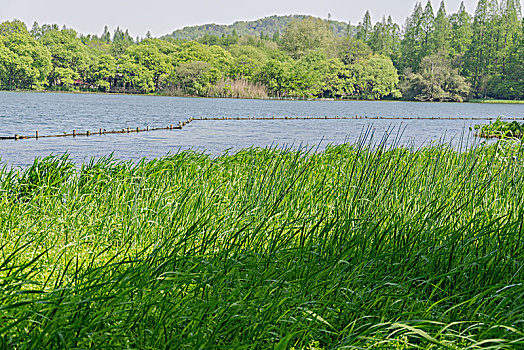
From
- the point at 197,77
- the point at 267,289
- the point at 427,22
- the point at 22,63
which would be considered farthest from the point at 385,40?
the point at 267,289

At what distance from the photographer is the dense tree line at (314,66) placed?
72.9m

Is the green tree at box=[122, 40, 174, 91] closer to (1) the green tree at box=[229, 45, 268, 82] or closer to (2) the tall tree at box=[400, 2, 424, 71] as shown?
(1) the green tree at box=[229, 45, 268, 82]

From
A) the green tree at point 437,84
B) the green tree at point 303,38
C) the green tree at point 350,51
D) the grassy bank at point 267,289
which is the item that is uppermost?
the green tree at point 303,38

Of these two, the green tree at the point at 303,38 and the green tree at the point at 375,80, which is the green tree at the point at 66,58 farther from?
the green tree at the point at 375,80

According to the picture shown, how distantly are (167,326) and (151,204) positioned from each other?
2.40 metres

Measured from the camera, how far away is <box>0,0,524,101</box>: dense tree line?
72.9m

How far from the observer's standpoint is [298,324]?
2195mm

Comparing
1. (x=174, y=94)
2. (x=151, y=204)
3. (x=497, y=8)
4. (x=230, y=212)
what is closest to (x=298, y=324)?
(x=230, y=212)

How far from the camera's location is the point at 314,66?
77.8 metres

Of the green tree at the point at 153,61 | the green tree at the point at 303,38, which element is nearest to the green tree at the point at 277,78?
the green tree at the point at 153,61

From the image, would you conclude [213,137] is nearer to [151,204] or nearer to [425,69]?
[151,204]

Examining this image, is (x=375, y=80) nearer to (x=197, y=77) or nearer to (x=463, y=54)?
(x=463, y=54)

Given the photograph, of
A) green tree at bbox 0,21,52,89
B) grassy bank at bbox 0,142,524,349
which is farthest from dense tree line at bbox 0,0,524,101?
grassy bank at bbox 0,142,524,349

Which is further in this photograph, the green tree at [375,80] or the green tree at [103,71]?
the green tree at [103,71]
